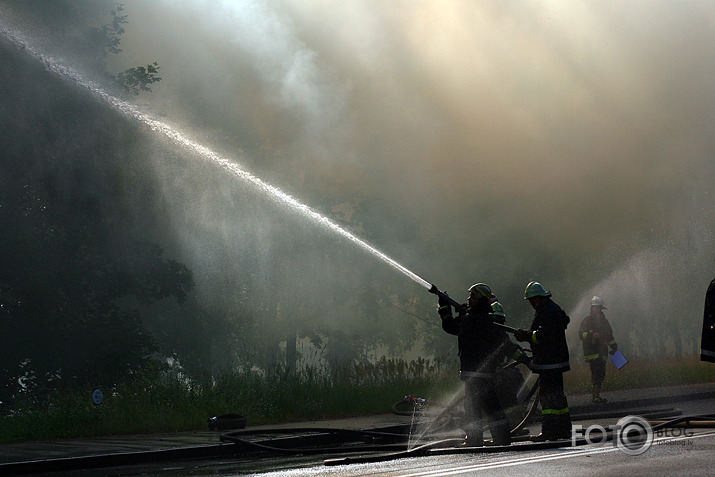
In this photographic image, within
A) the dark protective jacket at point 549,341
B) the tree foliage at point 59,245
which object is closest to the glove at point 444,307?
the dark protective jacket at point 549,341

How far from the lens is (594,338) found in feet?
46.9

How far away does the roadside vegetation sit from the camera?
10.6 meters

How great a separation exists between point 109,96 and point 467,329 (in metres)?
15.9

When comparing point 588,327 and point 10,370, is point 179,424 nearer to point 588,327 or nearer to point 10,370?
point 588,327

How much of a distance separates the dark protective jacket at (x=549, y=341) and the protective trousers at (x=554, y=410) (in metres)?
0.11

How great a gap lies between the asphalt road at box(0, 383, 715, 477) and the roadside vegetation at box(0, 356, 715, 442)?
115 centimetres

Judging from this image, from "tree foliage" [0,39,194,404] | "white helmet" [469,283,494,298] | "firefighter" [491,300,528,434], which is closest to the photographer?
"white helmet" [469,283,494,298]

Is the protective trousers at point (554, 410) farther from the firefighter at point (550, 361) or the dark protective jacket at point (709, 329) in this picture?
the dark protective jacket at point (709, 329)

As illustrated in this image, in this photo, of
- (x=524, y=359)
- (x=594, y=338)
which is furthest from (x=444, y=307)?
(x=594, y=338)

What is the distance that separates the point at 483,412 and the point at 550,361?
776mm

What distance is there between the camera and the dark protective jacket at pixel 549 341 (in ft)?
26.6

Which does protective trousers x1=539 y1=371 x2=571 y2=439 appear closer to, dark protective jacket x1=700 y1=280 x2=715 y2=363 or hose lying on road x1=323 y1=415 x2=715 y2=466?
hose lying on road x1=323 y1=415 x2=715 y2=466

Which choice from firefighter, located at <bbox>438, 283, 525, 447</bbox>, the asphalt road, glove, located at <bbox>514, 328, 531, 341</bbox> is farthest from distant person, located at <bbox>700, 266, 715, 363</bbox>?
firefighter, located at <bbox>438, 283, 525, 447</bbox>

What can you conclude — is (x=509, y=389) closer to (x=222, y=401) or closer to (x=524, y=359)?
(x=524, y=359)
